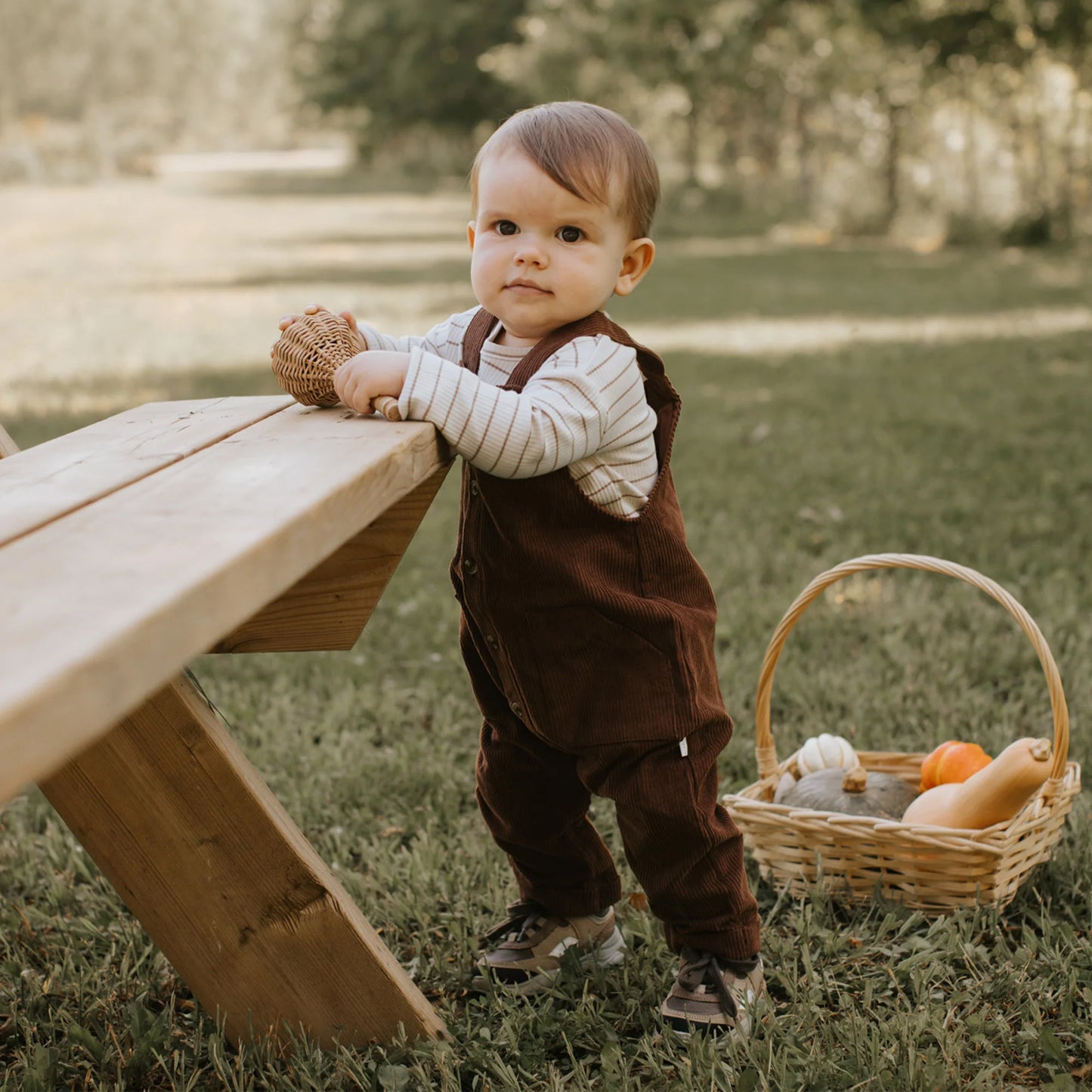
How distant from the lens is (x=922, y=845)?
→ 2244 millimetres

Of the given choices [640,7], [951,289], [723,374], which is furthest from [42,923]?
[640,7]

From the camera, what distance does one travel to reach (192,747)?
1.67m

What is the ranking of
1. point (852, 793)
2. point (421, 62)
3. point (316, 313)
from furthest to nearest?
point (421, 62) < point (852, 793) < point (316, 313)

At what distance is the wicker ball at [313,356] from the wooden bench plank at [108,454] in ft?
0.27

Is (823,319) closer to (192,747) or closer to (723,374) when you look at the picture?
(723,374)

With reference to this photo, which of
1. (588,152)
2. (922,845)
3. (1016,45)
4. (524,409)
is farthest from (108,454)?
(1016,45)

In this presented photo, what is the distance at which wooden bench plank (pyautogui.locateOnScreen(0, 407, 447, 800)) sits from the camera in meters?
0.81

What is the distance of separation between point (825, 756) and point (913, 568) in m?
0.42

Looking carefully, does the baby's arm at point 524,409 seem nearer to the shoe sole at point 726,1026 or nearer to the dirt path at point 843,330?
the shoe sole at point 726,1026

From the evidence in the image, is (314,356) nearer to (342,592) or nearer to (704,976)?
(342,592)

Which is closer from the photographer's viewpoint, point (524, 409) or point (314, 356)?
point (524, 409)

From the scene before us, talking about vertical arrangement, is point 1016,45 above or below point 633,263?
above

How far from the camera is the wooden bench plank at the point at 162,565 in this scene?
32.1 inches

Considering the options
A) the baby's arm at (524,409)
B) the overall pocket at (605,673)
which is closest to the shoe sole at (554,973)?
the overall pocket at (605,673)
